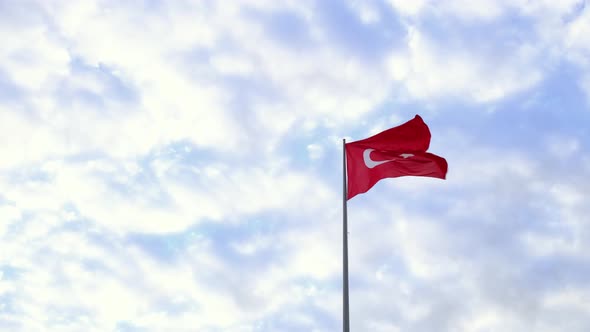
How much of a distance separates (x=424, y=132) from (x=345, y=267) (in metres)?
7.79

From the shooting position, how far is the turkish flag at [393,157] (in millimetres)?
34000

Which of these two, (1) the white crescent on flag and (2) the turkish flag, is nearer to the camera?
(2) the turkish flag

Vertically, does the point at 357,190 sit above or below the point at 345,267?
above

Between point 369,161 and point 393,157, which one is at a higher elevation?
point 393,157

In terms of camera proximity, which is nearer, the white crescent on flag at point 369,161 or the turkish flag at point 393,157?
the turkish flag at point 393,157

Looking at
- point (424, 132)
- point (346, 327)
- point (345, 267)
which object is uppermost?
point (424, 132)

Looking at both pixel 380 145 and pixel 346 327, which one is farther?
pixel 380 145

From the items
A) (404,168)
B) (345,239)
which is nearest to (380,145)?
(404,168)

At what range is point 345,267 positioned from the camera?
30.1 m

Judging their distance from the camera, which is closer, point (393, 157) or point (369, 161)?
point (369, 161)

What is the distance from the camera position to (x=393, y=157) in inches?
1358

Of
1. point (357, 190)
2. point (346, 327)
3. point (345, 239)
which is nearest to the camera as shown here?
point (346, 327)

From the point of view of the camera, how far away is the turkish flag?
34.0 m

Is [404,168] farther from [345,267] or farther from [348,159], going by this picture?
[345,267]
